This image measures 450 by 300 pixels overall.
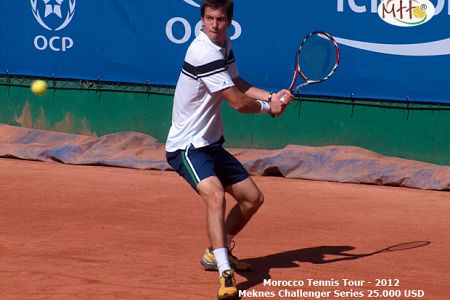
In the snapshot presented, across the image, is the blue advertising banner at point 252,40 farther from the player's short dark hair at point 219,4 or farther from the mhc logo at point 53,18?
the player's short dark hair at point 219,4

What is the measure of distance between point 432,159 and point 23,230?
17.0 ft

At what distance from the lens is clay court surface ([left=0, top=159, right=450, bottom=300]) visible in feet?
19.5

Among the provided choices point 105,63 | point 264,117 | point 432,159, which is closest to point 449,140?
point 432,159

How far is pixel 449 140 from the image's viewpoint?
35.3ft

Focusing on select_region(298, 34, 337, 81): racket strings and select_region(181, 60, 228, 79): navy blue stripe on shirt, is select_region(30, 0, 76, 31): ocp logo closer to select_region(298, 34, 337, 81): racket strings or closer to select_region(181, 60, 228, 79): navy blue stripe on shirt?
select_region(298, 34, 337, 81): racket strings

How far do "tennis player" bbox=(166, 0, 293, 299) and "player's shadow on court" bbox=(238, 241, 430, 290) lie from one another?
0.50ft

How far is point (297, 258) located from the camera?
6.75 meters

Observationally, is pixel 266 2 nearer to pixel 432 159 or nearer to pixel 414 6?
pixel 414 6

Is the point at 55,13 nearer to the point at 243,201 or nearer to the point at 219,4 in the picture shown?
the point at 243,201

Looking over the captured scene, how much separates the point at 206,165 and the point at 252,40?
18.6 feet

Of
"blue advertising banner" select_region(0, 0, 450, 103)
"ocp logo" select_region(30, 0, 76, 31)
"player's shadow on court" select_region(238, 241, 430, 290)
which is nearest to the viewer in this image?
"player's shadow on court" select_region(238, 241, 430, 290)

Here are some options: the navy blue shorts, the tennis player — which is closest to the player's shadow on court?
the tennis player

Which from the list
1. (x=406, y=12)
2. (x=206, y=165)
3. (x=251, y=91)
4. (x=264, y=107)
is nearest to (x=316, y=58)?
(x=251, y=91)

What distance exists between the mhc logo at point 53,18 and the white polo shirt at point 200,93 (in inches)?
262
